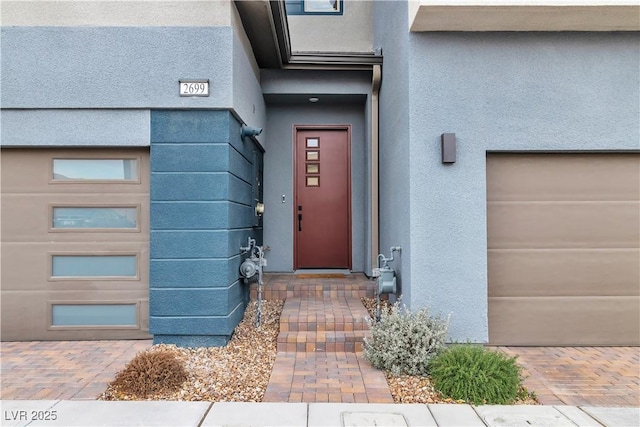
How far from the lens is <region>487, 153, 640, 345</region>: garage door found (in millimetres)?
4098

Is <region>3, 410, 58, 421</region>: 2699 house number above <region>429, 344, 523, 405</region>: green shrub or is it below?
below

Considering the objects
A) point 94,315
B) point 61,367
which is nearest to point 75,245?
point 94,315

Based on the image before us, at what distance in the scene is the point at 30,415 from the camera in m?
2.68

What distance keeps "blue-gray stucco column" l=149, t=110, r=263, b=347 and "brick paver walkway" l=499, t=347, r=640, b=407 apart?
9.22 ft

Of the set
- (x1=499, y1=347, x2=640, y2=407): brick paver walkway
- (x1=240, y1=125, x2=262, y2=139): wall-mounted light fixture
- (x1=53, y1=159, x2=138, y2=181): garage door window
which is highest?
(x1=240, y1=125, x2=262, y2=139): wall-mounted light fixture

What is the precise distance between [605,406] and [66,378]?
408cm

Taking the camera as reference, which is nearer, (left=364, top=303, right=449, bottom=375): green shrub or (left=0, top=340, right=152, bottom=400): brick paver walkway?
(left=0, top=340, right=152, bottom=400): brick paver walkway

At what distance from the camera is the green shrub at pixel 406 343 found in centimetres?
333

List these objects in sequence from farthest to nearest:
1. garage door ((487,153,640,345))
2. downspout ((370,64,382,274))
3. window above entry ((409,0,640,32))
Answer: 1. downspout ((370,64,382,274))
2. garage door ((487,153,640,345))
3. window above entry ((409,0,640,32))

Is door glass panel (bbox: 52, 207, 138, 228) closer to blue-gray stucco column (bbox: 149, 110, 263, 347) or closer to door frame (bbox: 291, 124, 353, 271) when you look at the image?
blue-gray stucco column (bbox: 149, 110, 263, 347)

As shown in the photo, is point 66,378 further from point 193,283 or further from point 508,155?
point 508,155

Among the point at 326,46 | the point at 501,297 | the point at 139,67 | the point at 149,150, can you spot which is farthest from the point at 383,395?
the point at 326,46

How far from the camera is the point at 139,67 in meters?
3.95

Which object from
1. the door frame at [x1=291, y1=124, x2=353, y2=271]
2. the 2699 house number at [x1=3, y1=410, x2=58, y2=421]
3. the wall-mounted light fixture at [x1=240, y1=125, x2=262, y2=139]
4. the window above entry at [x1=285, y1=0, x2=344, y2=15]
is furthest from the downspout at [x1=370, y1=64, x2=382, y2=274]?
the 2699 house number at [x1=3, y1=410, x2=58, y2=421]
